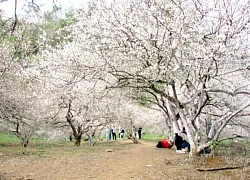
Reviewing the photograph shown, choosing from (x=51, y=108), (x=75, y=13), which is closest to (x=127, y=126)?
(x=51, y=108)

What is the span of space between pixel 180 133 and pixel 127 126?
13.0 metres

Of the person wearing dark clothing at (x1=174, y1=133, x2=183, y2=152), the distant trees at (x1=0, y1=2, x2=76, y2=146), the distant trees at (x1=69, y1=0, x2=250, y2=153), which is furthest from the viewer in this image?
the distant trees at (x1=0, y1=2, x2=76, y2=146)

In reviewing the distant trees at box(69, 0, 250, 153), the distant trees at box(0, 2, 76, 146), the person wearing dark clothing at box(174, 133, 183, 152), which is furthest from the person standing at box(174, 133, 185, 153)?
the distant trees at box(0, 2, 76, 146)

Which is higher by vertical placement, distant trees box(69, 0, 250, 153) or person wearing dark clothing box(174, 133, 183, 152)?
distant trees box(69, 0, 250, 153)

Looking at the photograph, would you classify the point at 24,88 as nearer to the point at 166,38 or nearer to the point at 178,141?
the point at 178,141

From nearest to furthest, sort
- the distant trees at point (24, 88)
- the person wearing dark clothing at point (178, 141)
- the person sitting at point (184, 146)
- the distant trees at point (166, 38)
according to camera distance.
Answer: the distant trees at point (166, 38) → the person wearing dark clothing at point (178, 141) → the person sitting at point (184, 146) → the distant trees at point (24, 88)

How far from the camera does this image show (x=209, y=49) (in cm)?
885

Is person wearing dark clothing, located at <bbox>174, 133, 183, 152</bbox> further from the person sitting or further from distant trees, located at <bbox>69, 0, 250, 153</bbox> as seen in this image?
distant trees, located at <bbox>69, 0, 250, 153</bbox>

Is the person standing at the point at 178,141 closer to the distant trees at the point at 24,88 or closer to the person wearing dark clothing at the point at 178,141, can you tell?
the person wearing dark clothing at the point at 178,141

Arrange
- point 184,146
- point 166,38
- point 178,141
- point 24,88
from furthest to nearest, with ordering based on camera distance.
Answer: point 24,88
point 184,146
point 178,141
point 166,38

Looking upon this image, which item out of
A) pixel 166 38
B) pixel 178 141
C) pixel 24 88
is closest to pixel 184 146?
pixel 178 141

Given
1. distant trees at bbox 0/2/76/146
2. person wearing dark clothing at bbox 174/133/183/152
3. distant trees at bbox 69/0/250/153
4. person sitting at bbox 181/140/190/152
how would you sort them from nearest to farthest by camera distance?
distant trees at bbox 69/0/250/153, person wearing dark clothing at bbox 174/133/183/152, person sitting at bbox 181/140/190/152, distant trees at bbox 0/2/76/146

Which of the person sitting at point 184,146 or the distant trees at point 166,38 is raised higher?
the distant trees at point 166,38

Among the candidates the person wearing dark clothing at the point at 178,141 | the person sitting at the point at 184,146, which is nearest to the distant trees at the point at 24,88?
the person wearing dark clothing at the point at 178,141
